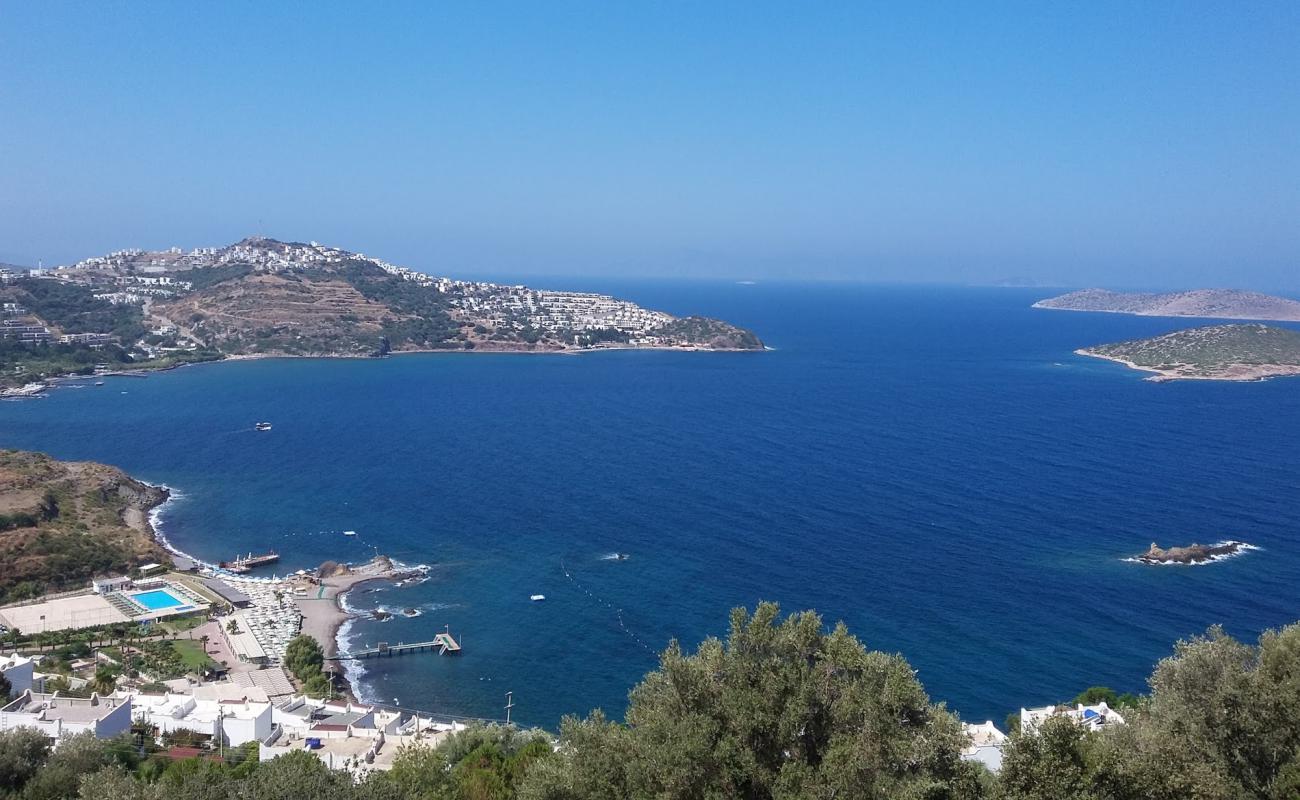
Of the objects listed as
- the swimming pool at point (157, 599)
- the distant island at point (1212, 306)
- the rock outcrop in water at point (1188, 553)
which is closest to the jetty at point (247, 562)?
the swimming pool at point (157, 599)

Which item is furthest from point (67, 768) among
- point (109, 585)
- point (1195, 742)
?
point (109, 585)

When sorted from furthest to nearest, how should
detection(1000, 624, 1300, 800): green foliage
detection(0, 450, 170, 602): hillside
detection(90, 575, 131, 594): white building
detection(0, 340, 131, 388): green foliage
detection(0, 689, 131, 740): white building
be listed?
detection(0, 340, 131, 388): green foliage, detection(0, 450, 170, 602): hillside, detection(90, 575, 131, 594): white building, detection(0, 689, 131, 740): white building, detection(1000, 624, 1300, 800): green foliage

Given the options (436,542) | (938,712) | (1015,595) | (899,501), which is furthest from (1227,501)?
(938,712)

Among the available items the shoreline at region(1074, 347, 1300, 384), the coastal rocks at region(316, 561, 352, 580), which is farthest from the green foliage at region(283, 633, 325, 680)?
the shoreline at region(1074, 347, 1300, 384)

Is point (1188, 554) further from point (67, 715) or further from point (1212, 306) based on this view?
point (1212, 306)

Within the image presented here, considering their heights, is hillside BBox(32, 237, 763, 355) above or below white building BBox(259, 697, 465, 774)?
above

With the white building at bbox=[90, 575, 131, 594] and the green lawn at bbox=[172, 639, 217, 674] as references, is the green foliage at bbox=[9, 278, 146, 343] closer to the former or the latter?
the white building at bbox=[90, 575, 131, 594]

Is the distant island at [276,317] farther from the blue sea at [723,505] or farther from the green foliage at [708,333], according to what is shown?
the blue sea at [723,505]
